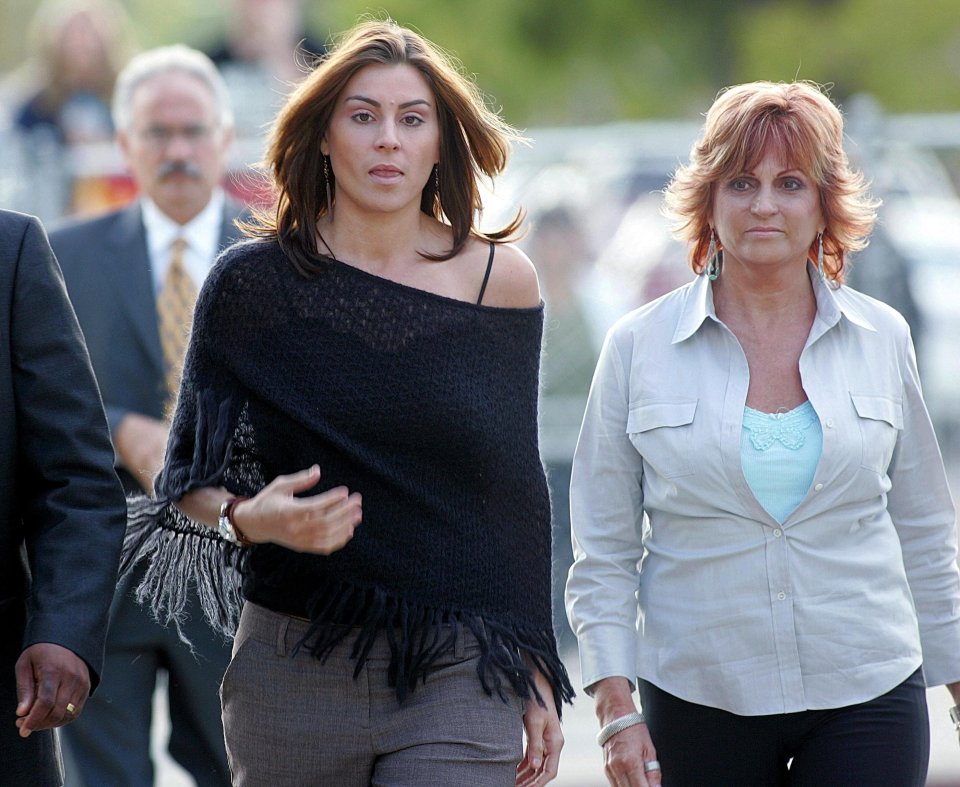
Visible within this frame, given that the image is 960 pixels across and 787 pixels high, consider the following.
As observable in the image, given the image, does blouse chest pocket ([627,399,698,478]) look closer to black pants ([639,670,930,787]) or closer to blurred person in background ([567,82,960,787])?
blurred person in background ([567,82,960,787])

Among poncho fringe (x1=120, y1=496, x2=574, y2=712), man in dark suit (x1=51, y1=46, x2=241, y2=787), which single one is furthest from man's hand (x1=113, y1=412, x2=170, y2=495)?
poncho fringe (x1=120, y1=496, x2=574, y2=712)

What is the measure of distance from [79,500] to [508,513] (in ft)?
2.98

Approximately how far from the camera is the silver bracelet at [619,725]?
12.5 feet

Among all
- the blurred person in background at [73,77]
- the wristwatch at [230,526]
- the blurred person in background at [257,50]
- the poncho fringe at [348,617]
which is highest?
the blurred person in background at [257,50]

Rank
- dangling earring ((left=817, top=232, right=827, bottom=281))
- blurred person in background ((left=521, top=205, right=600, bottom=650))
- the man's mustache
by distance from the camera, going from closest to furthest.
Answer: dangling earring ((left=817, top=232, right=827, bottom=281))
the man's mustache
blurred person in background ((left=521, top=205, right=600, bottom=650))

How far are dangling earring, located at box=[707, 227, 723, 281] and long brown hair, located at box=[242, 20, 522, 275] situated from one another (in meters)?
0.52

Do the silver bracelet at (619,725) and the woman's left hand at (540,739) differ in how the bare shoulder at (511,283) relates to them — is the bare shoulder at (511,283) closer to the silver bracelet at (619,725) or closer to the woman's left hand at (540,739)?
the woman's left hand at (540,739)

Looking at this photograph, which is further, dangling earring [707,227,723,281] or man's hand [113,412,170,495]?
man's hand [113,412,170,495]

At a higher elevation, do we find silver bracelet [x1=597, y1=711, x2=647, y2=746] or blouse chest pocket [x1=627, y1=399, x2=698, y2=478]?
blouse chest pocket [x1=627, y1=399, x2=698, y2=478]

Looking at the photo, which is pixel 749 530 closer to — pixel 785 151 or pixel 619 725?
pixel 619 725

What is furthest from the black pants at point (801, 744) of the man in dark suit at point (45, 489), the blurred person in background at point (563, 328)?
the blurred person in background at point (563, 328)

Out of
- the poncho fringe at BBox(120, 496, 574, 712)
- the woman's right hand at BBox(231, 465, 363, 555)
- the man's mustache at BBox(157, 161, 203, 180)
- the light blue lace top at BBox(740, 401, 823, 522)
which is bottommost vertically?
the poncho fringe at BBox(120, 496, 574, 712)

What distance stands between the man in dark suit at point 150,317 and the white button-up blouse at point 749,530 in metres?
1.37

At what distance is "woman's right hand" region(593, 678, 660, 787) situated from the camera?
377 cm
